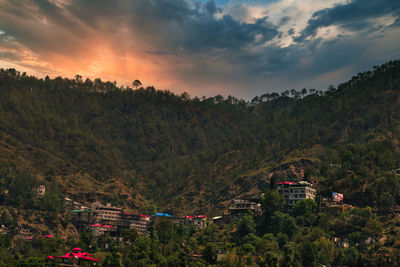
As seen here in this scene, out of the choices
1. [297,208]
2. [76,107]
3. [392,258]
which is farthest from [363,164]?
[76,107]

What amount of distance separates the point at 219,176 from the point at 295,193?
5285 centimetres

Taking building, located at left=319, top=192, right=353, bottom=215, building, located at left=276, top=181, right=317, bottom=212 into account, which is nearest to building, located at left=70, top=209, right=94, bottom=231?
building, located at left=276, top=181, right=317, bottom=212

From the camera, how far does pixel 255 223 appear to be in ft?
343

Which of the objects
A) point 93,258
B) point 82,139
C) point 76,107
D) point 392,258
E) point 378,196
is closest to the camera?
point 392,258

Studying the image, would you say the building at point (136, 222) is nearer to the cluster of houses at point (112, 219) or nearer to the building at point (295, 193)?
the cluster of houses at point (112, 219)

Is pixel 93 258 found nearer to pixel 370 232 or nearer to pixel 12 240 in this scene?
pixel 12 240

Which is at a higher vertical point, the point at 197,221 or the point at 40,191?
the point at 40,191

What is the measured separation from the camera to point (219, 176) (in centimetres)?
15962

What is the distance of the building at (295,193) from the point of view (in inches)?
4230

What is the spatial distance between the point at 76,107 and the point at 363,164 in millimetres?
115598

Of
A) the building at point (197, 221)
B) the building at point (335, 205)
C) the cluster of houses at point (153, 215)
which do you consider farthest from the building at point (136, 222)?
the building at point (335, 205)

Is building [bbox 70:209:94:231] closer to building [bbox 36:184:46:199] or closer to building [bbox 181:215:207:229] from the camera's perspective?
building [bbox 36:184:46:199]

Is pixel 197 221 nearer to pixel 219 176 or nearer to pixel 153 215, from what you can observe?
pixel 153 215

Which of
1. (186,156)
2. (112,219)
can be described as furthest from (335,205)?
(186,156)
